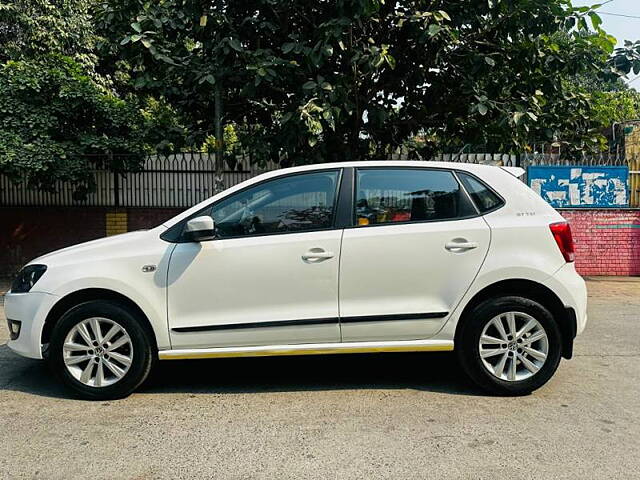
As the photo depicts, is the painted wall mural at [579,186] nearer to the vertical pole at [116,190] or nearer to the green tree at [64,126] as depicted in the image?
the green tree at [64,126]

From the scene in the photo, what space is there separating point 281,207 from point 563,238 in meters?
2.17

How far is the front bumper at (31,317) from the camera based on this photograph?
14.9 ft

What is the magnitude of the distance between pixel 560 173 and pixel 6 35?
12.2m

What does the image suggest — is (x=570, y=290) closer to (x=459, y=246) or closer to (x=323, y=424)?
(x=459, y=246)

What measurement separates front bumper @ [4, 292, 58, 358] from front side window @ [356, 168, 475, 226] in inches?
96.2

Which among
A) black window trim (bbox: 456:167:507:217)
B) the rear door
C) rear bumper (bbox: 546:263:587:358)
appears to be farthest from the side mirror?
rear bumper (bbox: 546:263:587:358)

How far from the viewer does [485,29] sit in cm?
920

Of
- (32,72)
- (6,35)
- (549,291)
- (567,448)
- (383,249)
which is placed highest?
(6,35)

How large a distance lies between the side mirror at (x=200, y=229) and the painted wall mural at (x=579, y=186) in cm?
843

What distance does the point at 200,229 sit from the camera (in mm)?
4434

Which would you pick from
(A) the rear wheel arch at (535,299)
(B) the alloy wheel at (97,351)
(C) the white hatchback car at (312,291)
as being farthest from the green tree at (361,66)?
(B) the alloy wheel at (97,351)

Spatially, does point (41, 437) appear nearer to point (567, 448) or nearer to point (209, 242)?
point (209, 242)

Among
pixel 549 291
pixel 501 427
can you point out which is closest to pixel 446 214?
pixel 549 291

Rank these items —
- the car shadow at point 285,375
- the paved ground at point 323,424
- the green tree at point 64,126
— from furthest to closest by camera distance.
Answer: the green tree at point 64,126, the car shadow at point 285,375, the paved ground at point 323,424
